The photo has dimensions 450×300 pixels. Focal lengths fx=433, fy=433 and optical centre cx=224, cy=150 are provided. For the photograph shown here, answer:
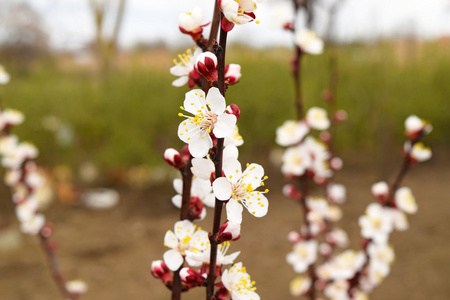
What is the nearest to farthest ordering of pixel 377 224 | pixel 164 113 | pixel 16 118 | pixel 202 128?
pixel 202 128
pixel 377 224
pixel 16 118
pixel 164 113

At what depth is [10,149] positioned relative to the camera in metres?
1.71

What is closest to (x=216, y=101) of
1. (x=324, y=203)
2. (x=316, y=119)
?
(x=316, y=119)

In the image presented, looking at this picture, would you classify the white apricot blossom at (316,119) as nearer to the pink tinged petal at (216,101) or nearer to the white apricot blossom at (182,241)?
the white apricot blossom at (182,241)

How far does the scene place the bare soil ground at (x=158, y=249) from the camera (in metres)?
3.26

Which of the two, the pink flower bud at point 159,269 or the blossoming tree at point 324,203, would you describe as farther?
the blossoming tree at point 324,203

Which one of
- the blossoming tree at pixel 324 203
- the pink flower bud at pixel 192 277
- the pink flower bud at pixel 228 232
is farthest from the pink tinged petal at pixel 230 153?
the blossoming tree at pixel 324 203

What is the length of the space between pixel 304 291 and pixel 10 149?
1.34 metres

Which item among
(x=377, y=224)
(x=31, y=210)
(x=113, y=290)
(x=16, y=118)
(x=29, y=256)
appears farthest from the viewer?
(x=29, y=256)

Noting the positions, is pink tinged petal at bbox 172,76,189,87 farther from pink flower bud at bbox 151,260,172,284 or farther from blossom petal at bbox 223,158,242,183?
pink flower bud at bbox 151,260,172,284

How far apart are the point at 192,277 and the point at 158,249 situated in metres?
3.29

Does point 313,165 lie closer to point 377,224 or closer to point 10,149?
point 377,224

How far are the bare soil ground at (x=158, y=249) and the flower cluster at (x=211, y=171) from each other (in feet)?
8.00

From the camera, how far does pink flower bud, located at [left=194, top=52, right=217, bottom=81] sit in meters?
0.65

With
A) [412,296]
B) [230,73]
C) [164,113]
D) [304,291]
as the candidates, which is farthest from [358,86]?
[230,73]
